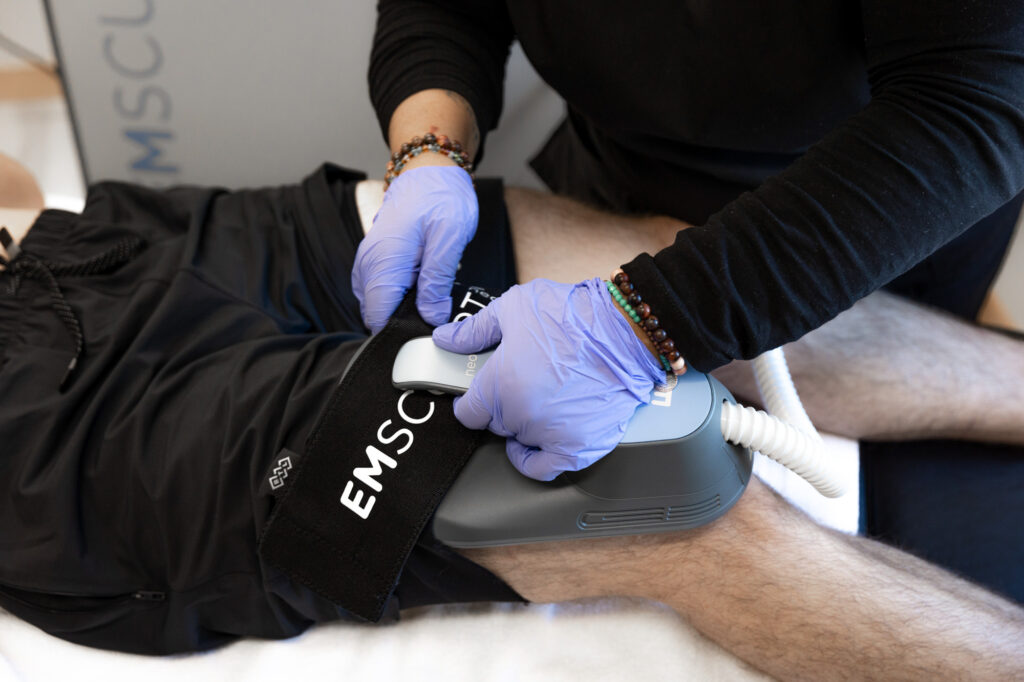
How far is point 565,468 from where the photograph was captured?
2.31 ft

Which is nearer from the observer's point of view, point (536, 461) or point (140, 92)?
point (536, 461)

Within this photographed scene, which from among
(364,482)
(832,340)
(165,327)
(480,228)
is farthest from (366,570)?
(832,340)

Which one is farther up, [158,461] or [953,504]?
[158,461]

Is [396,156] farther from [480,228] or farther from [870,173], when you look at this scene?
[870,173]

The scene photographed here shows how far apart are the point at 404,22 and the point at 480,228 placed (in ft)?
1.12

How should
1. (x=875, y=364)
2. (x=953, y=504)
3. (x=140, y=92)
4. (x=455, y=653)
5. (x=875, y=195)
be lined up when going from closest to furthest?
1. (x=875, y=195)
2. (x=455, y=653)
3. (x=953, y=504)
4. (x=875, y=364)
5. (x=140, y=92)

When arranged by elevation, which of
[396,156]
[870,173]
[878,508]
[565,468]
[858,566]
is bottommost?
[878,508]

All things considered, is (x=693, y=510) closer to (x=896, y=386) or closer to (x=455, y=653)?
(x=455, y=653)

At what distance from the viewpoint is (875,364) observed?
41.8 inches

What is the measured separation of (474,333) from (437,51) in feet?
1.71

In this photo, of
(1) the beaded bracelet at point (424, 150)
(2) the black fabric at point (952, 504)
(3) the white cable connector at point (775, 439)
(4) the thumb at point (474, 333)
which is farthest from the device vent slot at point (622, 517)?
(1) the beaded bracelet at point (424, 150)

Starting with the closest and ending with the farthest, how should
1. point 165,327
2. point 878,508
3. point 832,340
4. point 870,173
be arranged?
point 870,173
point 165,327
point 878,508
point 832,340

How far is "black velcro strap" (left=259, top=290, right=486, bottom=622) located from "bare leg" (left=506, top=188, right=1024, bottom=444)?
0.38 metres

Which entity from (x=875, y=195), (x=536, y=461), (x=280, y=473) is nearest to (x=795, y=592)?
(x=536, y=461)
